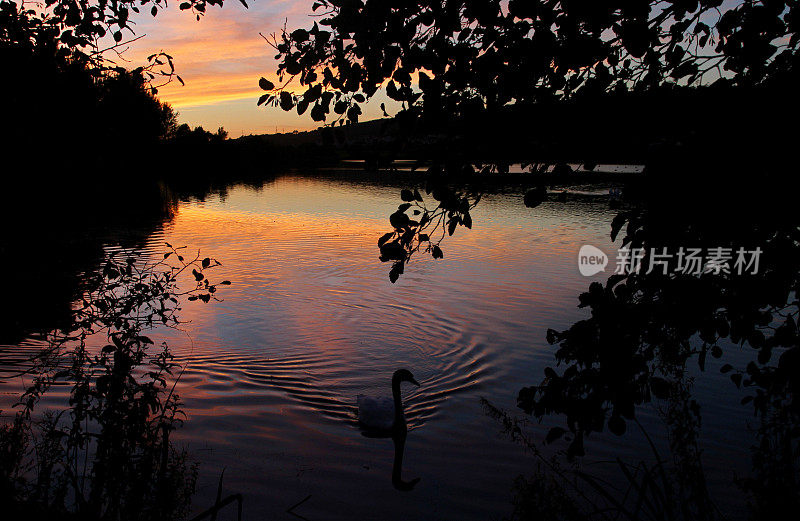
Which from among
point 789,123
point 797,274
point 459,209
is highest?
point 789,123

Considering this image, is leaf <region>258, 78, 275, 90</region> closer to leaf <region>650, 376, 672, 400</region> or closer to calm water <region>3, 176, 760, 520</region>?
calm water <region>3, 176, 760, 520</region>

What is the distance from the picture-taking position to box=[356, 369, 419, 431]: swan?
7.94 meters

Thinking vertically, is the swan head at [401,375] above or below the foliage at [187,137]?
below

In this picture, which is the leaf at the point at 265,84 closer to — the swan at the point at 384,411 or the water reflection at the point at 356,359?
the water reflection at the point at 356,359

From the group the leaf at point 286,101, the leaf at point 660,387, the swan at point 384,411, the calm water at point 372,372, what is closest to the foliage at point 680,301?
the leaf at point 660,387

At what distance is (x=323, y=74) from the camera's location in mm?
3791

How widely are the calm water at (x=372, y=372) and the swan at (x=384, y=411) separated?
0.24 metres

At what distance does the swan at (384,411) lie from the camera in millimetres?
7941

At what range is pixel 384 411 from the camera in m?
8.30

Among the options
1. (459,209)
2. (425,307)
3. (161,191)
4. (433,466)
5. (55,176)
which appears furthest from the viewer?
(161,191)

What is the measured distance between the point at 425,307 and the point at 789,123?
11.6 m

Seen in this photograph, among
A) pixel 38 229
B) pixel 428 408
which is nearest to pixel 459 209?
pixel 38 229

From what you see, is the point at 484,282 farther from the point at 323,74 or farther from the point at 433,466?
the point at 323,74

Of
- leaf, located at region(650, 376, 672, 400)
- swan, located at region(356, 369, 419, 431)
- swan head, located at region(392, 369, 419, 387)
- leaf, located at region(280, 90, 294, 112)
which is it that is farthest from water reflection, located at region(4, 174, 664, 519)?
leaf, located at region(280, 90, 294, 112)
